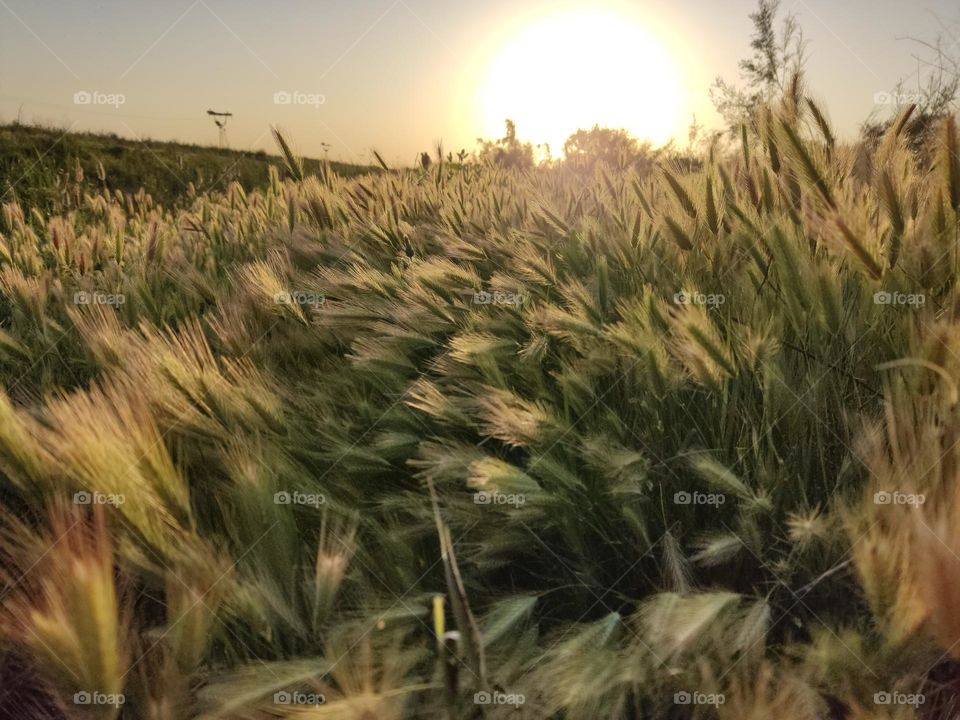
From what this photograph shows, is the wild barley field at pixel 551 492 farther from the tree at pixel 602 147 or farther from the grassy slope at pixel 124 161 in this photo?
the grassy slope at pixel 124 161

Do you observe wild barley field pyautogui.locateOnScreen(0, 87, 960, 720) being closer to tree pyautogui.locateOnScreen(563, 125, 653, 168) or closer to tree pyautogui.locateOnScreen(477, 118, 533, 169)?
tree pyautogui.locateOnScreen(563, 125, 653, 168)

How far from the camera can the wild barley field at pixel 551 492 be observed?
920 millimetres

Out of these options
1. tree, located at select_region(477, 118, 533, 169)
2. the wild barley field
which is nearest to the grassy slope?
tree, located at select_region(477, 118, 533, 169)

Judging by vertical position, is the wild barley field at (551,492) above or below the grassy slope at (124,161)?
below

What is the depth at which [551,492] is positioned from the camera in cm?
113

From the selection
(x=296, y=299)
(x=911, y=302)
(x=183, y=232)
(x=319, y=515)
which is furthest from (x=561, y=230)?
(x=183, y=232)

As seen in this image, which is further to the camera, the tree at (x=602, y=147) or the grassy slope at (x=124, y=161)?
the grassy slope at (x=124, y=161)

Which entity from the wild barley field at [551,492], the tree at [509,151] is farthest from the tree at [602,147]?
the wild barley field at [551,492]

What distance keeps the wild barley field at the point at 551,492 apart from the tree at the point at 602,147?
3163mm

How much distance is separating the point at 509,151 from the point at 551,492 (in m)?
5.86

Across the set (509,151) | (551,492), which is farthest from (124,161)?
(551,492)

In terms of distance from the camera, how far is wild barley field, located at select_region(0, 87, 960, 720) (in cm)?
92

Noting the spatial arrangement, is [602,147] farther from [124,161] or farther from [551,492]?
[124,161]

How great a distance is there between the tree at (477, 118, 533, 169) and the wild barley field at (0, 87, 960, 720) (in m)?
4.68
